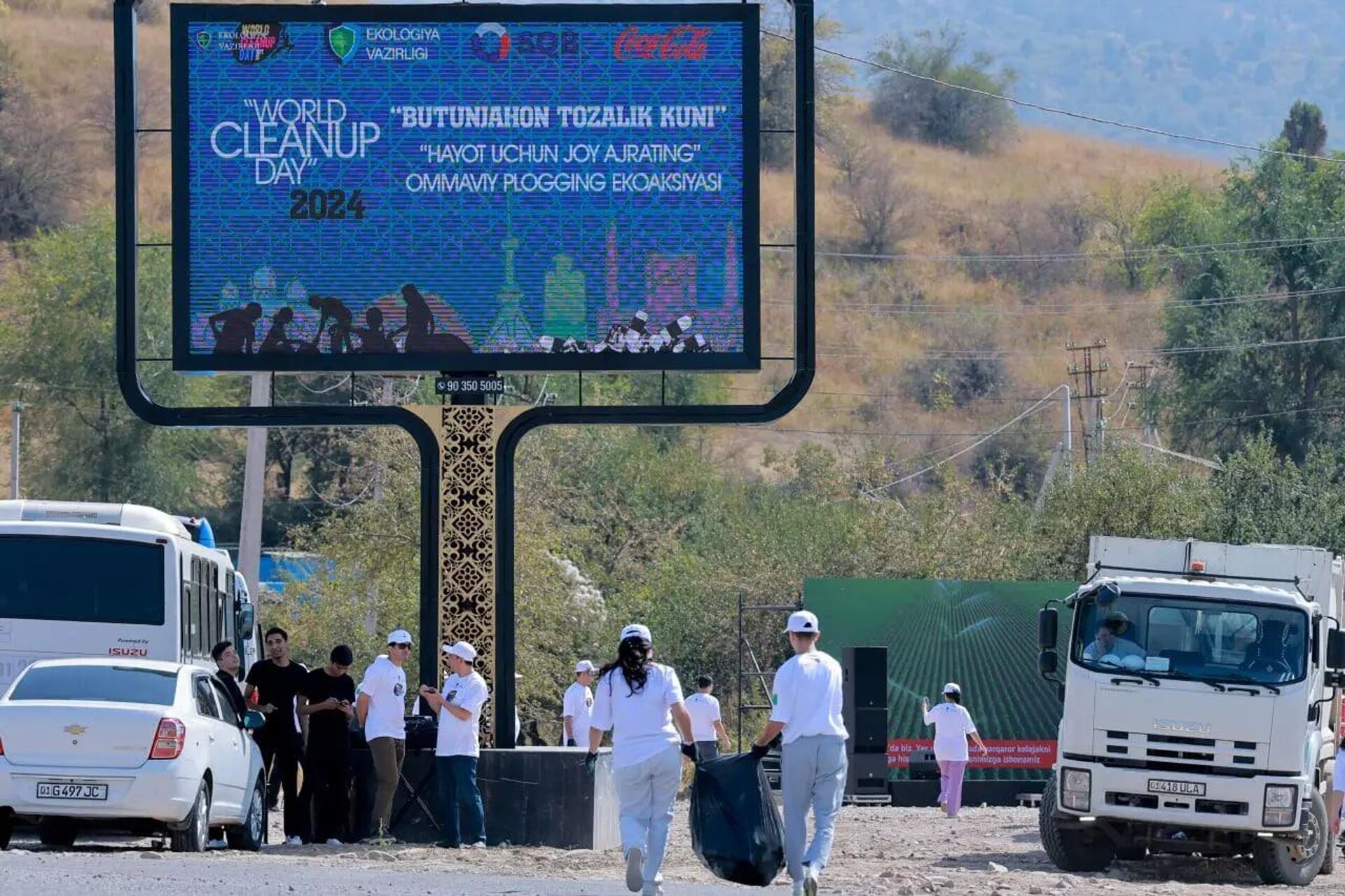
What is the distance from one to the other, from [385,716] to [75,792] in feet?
9.18

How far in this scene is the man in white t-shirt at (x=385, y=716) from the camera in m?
16.7

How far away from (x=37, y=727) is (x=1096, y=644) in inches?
320

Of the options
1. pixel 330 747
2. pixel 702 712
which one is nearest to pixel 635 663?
pixel 330 747

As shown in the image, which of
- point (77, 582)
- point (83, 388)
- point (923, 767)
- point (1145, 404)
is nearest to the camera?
point (77, 582)

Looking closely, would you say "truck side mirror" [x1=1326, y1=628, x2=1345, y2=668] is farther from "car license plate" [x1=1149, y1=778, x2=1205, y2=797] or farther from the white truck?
"car license plate" [x1=1149, y1=778, x2=1205, y2=797]

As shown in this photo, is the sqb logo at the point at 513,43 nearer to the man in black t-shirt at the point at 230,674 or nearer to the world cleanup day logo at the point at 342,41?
the world cleanup day logo at the point at 342,41

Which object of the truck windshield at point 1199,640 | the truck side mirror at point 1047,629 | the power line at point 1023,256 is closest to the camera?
the truck windshield at point 1199,640

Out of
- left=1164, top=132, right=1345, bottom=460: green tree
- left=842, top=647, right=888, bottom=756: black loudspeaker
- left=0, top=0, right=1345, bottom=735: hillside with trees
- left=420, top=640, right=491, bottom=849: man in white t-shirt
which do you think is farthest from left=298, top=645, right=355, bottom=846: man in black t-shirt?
left=1164, top=132, right=1345, bottom=460: green tree

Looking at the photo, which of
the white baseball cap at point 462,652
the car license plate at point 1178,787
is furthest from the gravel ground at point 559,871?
the white baseball cap at point 462,652

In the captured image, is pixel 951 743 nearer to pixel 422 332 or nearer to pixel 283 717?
pixel 422 332

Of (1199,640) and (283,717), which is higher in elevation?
(1199,640)

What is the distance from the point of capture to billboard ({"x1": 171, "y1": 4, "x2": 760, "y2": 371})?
18328mm

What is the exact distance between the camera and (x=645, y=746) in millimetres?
12180

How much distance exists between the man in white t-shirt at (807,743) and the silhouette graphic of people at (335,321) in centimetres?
708
